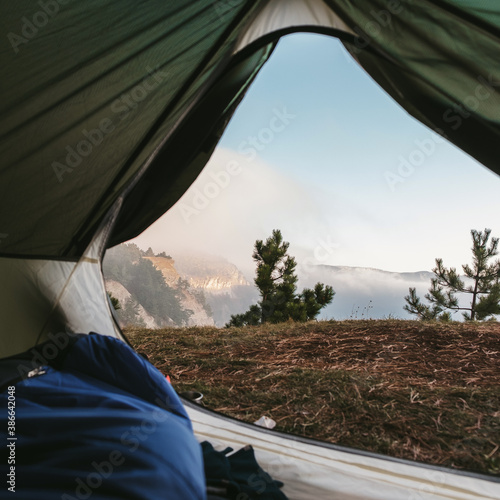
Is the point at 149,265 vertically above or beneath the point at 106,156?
beneath

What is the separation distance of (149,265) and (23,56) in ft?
31.9

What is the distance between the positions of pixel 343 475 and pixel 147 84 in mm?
1508

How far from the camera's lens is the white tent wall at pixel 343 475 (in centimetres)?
115

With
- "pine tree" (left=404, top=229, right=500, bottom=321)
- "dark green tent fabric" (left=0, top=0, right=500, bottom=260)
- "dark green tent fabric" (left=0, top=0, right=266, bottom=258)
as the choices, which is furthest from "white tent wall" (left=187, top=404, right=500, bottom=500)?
"pine tree" (left=404, top=229, right=500, bottom=321)

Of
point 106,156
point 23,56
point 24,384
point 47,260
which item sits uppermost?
point 23,56

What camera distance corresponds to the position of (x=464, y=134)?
1.22 meters

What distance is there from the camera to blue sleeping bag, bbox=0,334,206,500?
28.7 inches

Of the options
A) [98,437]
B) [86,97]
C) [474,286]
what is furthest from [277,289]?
[98,437]

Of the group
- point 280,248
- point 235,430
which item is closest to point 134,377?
point 235,430

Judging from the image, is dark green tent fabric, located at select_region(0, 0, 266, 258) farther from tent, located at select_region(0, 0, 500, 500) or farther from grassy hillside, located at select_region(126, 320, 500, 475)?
grassy hillside, located at select_region(126, 320, 500, 475)

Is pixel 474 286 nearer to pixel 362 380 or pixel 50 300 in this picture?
pixel 362 380

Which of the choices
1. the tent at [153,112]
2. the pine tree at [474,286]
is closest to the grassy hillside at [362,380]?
the tent at [153,112]

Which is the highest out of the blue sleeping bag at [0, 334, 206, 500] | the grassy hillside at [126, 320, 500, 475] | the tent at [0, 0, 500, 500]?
the tent at [0, 0, 500, 500]

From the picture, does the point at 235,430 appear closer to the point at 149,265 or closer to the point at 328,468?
Result: the point at 328,468
